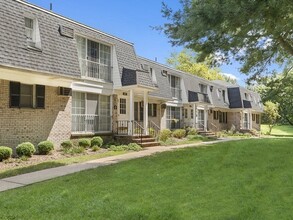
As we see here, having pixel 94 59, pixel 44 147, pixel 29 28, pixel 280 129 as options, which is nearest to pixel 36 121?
pixel 44 147

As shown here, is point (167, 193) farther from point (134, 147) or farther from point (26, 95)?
point (134, 147)

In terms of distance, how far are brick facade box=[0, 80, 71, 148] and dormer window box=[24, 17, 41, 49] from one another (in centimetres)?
208

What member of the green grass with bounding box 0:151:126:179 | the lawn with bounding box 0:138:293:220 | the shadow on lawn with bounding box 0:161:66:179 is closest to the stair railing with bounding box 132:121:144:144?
the green grass with bounding box 0:151:126:179

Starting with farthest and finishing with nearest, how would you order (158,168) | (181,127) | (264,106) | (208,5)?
(264,106), (181,127), (208,5), (158,168)

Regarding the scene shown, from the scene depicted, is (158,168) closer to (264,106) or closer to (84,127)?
(84,127)

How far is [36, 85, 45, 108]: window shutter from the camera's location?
46.8 feet

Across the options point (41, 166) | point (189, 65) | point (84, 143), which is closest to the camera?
point (41, 166)

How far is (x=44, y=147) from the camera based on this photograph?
45.0 feet

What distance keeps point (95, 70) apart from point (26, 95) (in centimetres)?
507

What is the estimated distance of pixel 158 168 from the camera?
9.37 m

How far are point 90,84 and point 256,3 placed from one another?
33.2 feet

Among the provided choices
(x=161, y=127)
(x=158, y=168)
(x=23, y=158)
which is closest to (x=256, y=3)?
(x=158, y=168)

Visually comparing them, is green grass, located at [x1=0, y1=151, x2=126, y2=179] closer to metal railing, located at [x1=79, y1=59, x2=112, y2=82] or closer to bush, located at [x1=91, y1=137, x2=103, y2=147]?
bush, located at [x1=91, y1=137, x2=103, y2=147]

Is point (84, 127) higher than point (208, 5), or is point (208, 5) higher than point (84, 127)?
point (208, 5)
